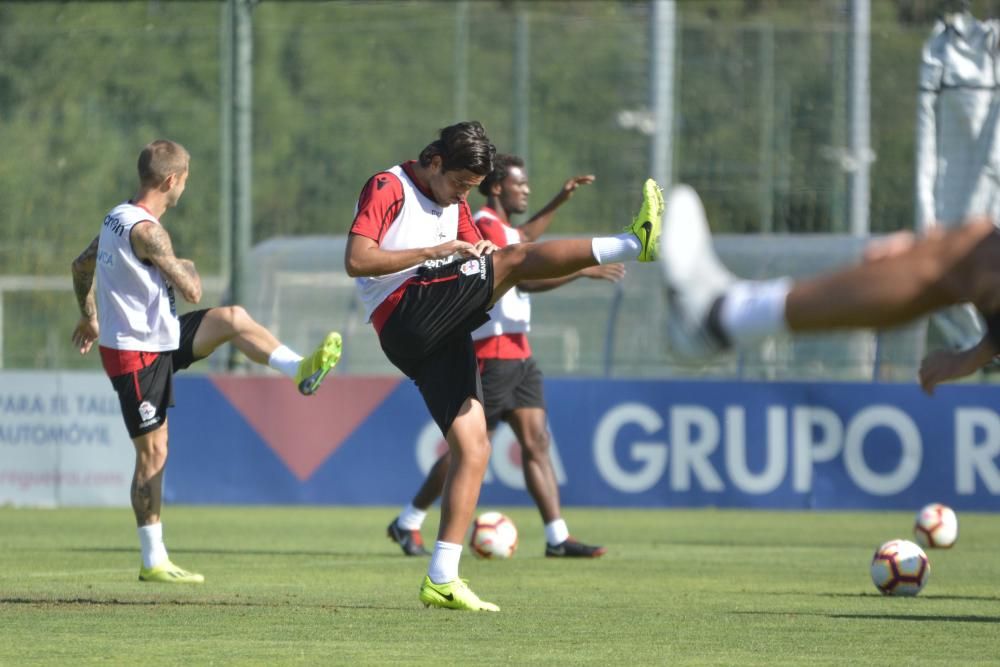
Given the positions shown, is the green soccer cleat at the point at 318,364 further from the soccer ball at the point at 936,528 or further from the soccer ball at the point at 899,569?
the soccer ball at the point at 936,528

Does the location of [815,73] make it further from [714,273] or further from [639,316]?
[714,273]

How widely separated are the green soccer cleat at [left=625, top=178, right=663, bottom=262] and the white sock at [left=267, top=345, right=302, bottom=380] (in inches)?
101

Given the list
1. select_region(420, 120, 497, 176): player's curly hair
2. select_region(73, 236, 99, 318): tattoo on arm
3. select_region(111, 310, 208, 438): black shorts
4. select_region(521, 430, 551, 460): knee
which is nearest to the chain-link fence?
select_region(521, 430, 551, 460): knee

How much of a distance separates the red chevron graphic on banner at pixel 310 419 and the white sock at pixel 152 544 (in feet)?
26.6

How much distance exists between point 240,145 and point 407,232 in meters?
11.7

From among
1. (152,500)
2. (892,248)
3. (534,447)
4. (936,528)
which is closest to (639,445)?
(936,528)

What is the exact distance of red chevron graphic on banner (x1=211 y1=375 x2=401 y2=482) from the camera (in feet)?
59.9

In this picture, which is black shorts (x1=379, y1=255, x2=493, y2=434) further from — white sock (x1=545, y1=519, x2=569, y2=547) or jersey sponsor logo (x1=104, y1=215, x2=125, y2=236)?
white sock (x1=545, y1=519, x2=569, y2=547)

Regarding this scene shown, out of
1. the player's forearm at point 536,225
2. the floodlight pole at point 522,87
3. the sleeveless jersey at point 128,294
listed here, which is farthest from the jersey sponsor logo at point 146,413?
the floodlight pole at point 522,87

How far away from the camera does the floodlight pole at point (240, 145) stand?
19.8 metres

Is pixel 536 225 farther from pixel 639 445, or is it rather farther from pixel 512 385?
pixel 639 445

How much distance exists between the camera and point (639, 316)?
19.0m

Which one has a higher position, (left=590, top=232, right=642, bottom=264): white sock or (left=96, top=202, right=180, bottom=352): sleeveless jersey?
(left=590, top=232, right=642, bottom=264): white sock

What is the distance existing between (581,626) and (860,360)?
34.9 feet
